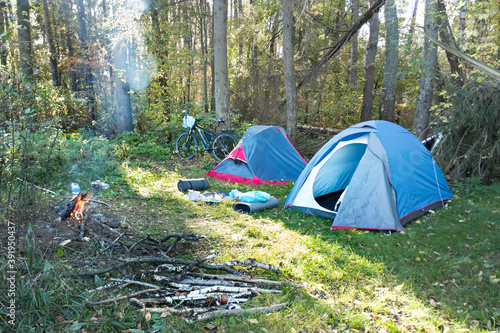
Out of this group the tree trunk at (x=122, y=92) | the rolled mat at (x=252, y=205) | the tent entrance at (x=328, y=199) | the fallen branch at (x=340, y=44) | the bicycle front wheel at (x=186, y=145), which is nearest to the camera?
the rolled mat at (x=252, y=205)

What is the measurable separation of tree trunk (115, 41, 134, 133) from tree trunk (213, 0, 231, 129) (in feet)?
10.2

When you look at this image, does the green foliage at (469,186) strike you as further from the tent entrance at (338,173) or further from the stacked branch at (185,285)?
the stacked branch at (185,285)

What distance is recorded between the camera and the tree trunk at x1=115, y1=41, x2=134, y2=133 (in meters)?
10.5

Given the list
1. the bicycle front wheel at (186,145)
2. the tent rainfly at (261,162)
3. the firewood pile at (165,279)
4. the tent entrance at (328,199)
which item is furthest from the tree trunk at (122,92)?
the firewood pile at (165,279)

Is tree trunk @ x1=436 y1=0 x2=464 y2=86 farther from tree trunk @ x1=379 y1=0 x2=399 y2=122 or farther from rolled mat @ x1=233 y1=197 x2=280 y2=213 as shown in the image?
rolled mat @ x1=233 y1=197 x2=280 y2=213

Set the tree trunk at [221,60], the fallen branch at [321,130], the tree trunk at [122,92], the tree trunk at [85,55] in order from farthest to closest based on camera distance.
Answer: the tree trunk at [85,55]
the tree trunk at [122,92]
the fallen branch at [321,130]
the tree trunk at [221,60]

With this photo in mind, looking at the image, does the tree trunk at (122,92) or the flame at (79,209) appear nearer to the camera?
the flame at (79,209)

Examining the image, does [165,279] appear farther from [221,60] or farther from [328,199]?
[221,60]

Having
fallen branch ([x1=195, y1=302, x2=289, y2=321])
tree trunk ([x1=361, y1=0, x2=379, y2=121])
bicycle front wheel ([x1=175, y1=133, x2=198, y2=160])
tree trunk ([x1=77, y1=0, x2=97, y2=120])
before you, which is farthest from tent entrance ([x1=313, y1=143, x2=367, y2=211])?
tree trunk ([x1=77, y1=0, x2=97, y2=120])

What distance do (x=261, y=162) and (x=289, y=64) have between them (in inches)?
120

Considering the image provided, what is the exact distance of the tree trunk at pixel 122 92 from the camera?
10516 mm

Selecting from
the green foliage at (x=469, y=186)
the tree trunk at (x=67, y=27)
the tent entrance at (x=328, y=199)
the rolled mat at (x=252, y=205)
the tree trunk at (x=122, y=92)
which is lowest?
the tent entrance at (x=328, y=199)

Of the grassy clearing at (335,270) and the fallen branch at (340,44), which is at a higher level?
the fallen branch at (340,44)

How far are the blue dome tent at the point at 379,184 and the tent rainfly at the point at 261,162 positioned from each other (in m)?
1.37
